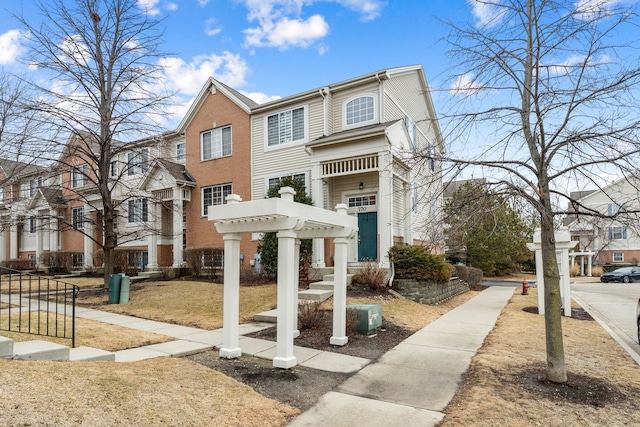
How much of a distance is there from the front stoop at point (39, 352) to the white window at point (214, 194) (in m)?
13.8

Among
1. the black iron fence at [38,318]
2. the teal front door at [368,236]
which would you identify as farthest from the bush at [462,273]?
the black iron fence at [38,318]

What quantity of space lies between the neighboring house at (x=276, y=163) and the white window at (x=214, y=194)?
56 millimetres

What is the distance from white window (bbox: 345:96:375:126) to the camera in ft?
52.2

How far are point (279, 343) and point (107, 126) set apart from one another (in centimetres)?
1181

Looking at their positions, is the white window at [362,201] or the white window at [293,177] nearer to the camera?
the white window at [362,201]

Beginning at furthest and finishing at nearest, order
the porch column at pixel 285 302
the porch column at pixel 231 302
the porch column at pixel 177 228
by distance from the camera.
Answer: the porch column at pixel 177 228
the porch column at pixel 231 302
the porch column at pixel 285 302

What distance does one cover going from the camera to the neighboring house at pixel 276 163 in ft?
47.8

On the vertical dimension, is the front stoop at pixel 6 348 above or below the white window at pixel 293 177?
below

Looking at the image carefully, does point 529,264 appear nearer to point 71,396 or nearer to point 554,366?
point 554,366

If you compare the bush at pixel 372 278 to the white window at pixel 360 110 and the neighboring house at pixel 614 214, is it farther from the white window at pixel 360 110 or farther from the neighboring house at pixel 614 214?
the neighboring house at pixel 614 214

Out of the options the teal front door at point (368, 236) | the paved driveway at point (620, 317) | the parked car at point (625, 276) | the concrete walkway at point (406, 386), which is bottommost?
the parked car at point (625, 276)

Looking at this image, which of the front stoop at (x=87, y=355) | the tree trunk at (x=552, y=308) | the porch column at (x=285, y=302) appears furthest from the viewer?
the porch column at (x=285, y=302)

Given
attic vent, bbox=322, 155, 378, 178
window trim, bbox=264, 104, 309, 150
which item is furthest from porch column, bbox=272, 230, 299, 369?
window trim, bbox=264, 104, 309, 150

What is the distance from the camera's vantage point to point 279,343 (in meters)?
6.25
